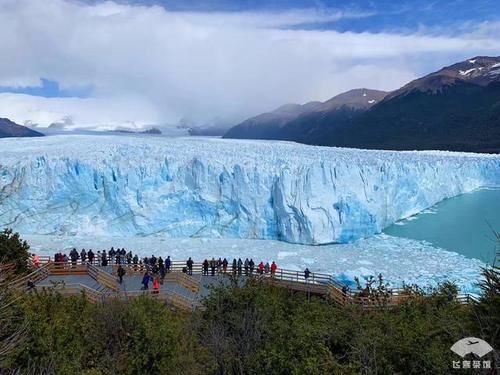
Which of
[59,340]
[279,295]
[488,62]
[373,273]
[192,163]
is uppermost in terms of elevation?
[488,62]

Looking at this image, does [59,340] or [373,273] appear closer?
[59,340]

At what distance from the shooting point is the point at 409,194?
2200 cm

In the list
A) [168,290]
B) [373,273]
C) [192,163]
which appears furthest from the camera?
[192,163]

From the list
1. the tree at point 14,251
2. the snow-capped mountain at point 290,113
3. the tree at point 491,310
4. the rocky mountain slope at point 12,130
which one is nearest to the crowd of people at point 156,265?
the tree at point 14,251

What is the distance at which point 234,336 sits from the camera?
301 inches

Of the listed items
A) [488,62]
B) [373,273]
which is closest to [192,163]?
[373,273]

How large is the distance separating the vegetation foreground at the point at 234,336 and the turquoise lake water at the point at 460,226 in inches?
381

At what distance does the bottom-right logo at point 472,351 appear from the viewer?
4076 millimetres

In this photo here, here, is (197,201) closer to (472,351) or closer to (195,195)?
(195,195)

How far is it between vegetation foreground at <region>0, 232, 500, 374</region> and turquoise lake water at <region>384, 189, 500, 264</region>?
9.67 m

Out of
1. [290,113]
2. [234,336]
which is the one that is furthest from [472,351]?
[290,113]

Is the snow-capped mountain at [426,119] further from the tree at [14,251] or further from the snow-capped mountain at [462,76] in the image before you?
the tree at [14,251]

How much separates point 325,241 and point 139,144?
32.5 ft

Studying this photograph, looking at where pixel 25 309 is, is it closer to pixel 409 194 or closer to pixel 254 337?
pixel 254 337
